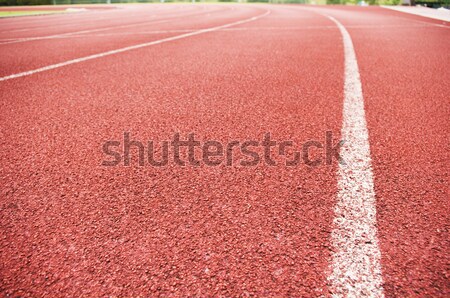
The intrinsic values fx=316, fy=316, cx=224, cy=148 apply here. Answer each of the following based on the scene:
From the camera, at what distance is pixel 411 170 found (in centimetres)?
171

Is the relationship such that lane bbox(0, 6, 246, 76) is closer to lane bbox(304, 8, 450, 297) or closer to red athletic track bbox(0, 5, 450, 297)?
red athletic track bbox(0, 5, 450, 297)

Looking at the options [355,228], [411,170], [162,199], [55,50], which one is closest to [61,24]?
[55,50]

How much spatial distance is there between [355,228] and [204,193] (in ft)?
2.32

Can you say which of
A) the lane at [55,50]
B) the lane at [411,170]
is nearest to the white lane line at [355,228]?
the lane at [411,170]

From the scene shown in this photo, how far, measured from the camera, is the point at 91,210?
1.49 metres

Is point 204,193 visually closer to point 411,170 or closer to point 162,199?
point 162,199

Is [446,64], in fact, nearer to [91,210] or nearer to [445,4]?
[91,210]

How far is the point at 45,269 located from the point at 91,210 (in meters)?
0.35

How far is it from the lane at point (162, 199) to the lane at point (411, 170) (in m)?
0.24

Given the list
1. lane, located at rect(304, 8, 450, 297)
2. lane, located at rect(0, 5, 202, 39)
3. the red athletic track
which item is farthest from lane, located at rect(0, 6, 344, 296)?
lane, located at rect(0, 5, 202, 39)

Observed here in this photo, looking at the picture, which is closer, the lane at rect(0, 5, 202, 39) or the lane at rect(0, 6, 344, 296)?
the lane at rect(0, 6, 344, 296)

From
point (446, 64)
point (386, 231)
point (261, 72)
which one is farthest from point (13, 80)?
point (446, 64)

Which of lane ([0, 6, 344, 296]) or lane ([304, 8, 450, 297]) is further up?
lane ([304, 8, 450, 297])

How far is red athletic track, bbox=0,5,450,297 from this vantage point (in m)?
1.13
